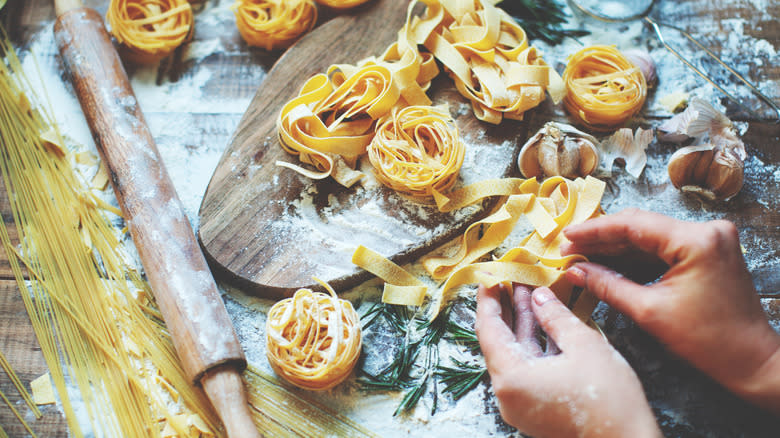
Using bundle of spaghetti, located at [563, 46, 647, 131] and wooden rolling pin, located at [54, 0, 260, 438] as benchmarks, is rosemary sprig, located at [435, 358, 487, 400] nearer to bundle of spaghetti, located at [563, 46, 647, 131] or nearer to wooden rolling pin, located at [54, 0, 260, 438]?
wooden rolling pin, located at [54, 0, 260, 438]

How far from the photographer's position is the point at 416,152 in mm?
1286

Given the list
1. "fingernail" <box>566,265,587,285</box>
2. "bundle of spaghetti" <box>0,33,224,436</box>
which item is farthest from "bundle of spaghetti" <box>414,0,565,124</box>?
Result: "bundle of spaghetti" <box>0,33,224,436</box>

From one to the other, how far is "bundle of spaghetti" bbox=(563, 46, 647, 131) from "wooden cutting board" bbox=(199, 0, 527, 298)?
17 cm

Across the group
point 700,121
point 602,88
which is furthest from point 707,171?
point 602,88

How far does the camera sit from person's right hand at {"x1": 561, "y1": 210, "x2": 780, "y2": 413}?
102 centimetres

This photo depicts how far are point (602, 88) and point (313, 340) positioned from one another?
35.8 inches

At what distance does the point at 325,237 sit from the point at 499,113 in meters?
0.51

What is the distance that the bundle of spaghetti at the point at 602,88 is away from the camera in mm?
1368

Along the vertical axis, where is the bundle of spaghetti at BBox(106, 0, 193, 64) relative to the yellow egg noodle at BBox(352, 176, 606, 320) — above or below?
above

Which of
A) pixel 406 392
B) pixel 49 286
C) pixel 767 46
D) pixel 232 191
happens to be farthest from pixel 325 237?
pixel 767 46

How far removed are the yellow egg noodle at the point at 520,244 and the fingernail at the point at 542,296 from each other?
0.10 ft

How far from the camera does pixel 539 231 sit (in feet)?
4.05

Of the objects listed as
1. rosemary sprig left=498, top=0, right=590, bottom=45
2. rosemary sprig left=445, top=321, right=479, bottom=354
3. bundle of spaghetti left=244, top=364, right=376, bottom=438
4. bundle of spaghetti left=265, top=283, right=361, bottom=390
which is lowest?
bundle of spaghetti left=244, top=364, right=376, bottom=438

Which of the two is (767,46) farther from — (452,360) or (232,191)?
(232,191)
